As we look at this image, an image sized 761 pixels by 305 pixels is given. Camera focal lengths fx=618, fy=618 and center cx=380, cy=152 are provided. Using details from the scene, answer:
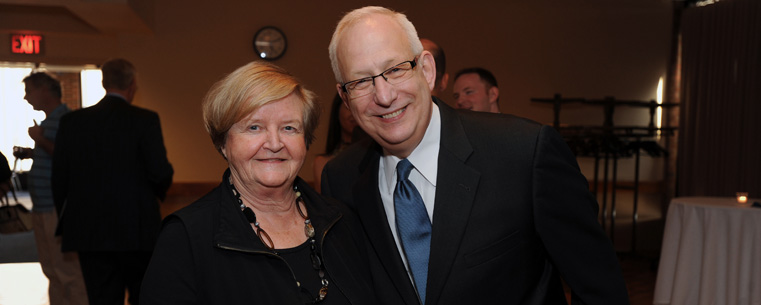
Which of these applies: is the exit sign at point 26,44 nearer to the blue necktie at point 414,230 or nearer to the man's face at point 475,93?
the man's face at point 475,93

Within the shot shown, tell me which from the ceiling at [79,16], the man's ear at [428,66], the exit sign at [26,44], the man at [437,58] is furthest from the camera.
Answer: the exit sign at [26,44]

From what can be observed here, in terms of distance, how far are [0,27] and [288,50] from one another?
323 cm

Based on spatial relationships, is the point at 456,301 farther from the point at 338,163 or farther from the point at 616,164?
the point at 616,164

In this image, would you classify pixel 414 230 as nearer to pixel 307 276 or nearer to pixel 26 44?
pixel 307 276

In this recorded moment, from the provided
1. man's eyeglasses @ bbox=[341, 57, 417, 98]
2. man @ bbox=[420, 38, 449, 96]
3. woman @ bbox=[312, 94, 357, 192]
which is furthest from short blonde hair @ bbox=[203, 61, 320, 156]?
woman @ bbox=[312, 94, 357, 192]

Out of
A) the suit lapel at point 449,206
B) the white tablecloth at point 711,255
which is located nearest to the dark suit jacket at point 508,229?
the suit lapel at point 449,206

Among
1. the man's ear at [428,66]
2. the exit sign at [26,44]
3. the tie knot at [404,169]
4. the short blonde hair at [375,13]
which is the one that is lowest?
the tie knot at [404,169]

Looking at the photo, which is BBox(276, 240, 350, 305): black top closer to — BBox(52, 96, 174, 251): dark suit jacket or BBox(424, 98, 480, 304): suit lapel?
BBox(424, 98, 480, 304): suit lapel

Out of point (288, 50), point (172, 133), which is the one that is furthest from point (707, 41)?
point (172, 133)

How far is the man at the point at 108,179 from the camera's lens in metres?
3.56

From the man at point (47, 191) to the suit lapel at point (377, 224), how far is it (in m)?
3.08

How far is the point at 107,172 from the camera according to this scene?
3.57 meters

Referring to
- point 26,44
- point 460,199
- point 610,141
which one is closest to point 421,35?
point 610,141

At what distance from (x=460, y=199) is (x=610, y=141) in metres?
6.11
